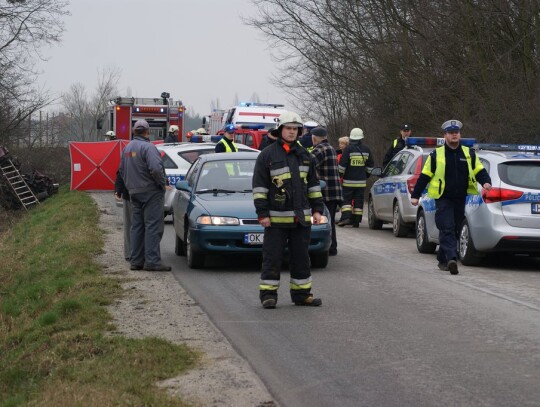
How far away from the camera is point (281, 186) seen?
35.1ft

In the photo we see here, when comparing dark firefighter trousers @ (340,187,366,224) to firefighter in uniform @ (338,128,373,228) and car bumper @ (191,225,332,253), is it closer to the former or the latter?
firefighter in uniform @ (338,128,373,228)

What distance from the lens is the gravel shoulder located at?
23.6 feet

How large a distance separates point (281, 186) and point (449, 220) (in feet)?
12.7

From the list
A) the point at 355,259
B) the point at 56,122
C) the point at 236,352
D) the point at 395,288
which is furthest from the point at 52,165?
the point at 236,352

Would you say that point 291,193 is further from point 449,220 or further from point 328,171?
point 328,171

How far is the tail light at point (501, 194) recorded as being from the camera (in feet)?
47.2

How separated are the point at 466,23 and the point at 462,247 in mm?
15843

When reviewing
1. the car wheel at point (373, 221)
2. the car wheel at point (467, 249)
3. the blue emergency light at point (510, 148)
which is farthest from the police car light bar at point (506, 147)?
the car wheel at point (373, 221)

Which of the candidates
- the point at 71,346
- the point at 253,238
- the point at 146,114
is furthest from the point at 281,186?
the point at 146,114

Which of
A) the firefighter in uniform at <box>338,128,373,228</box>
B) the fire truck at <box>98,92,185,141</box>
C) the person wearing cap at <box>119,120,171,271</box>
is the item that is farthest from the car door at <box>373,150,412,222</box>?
the fire truck at <box>98,92,185,141</box>

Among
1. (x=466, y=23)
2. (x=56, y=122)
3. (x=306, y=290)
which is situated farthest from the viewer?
(x=56, y=122)

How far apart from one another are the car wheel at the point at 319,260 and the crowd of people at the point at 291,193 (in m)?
0.74

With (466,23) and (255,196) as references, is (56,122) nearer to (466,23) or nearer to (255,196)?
Result: (466,23)

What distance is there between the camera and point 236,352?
861 centimetres
